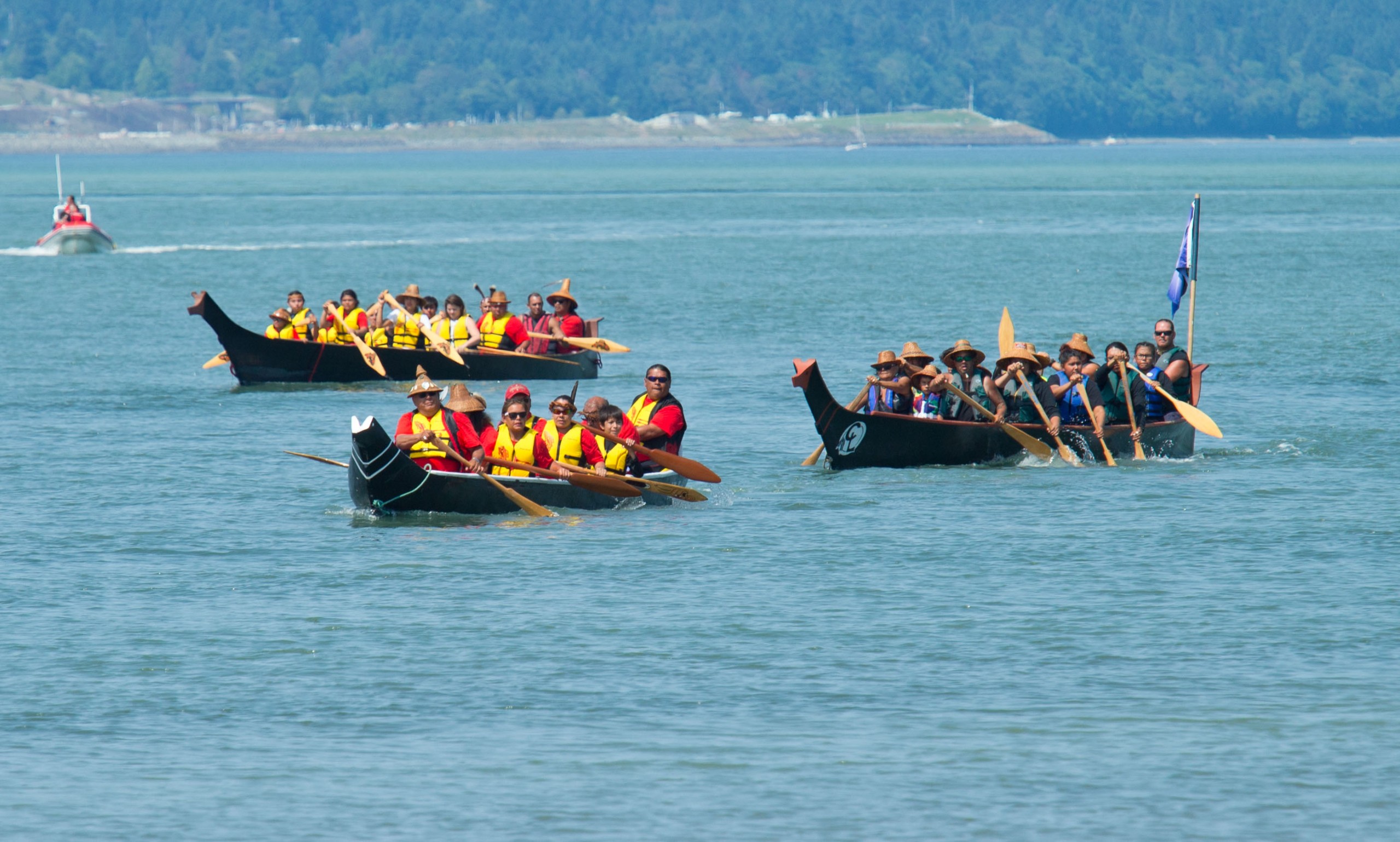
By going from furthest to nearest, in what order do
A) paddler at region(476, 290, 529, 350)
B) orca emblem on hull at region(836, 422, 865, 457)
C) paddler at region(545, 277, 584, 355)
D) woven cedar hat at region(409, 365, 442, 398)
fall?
paddler at region(545, 277, 584, 355) < paddler at region(476, 290, 529, 350) < orca emblem on hull at region(836, 422, 865, 457) < woven cedar hat at region(409, 365, 442, 398)

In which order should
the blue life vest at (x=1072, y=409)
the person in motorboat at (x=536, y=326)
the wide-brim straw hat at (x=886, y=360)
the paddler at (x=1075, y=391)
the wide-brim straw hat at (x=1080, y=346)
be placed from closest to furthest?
1. the wide-brim straw hat at (x=886, y=360)
2. the wide-brim straw hat at (x=1080, y=346)
3. the paddler at (x=1075, y=391)
4. the blue life vest at (x=1072, y=409)
5. the person in motorboat at (x=536, y=326)

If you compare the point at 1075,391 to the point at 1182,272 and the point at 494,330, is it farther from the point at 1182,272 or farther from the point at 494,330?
the point at 494,330

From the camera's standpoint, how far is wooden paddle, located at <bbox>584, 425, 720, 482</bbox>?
20.5 meters

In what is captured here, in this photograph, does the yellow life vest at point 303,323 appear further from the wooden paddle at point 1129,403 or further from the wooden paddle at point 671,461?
the wooden paddle at point 1129,403

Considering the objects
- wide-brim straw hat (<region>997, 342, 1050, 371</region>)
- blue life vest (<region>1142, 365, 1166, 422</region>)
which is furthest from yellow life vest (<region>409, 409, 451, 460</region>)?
blue life vest (<region>1142, 365, 1166, 422</region>)

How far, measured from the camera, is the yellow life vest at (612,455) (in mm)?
20734

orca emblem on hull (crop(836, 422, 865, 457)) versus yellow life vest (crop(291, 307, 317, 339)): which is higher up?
yellow life vest (crop(291, 307, 317, 339))

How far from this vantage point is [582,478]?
20562mm

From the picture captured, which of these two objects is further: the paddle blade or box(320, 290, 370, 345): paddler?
box(320, 290, 370, 345): paddler

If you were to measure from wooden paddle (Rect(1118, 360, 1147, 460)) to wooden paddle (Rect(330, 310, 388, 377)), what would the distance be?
14199 mm

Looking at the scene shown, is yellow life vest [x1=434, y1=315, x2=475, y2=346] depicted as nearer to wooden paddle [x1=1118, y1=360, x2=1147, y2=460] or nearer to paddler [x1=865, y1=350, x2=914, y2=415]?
paddler [x1=865, y1=350, x2=914, y2=415]

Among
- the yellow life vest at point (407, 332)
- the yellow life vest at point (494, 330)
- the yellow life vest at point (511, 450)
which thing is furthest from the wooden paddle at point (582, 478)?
the yellow life vest at point (494, 330)

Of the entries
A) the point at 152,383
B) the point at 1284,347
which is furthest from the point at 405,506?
the point at 1284,347

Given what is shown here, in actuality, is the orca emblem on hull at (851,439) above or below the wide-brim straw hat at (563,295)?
below
